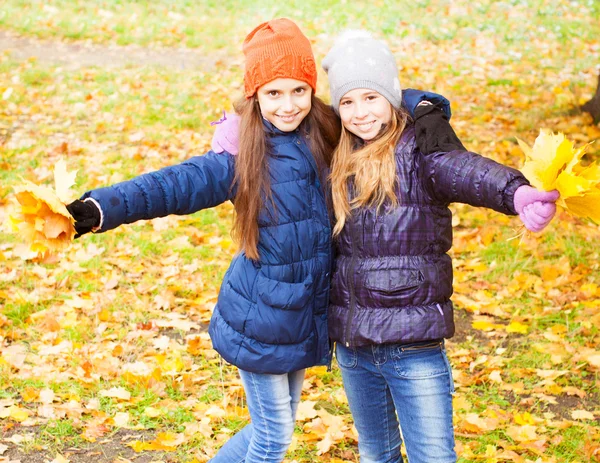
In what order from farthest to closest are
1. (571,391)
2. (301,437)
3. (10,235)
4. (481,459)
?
(10,235), (571,391), (301,437), (481,459)

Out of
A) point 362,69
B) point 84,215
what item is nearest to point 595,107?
point 362,69

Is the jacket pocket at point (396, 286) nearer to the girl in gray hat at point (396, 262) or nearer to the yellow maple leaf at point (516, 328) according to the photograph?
the girl in gray hat at point (396, 262)

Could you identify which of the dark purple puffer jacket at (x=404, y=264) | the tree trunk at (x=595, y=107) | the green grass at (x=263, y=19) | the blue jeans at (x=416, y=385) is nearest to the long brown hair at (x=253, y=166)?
the dark purple puffer jacket at (x=404, y=264)

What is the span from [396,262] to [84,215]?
3.14 ft

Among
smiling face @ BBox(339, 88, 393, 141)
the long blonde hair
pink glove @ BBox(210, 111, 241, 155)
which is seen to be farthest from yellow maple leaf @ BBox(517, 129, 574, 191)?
pink glove @ BBox(210, 111, 241, 155)

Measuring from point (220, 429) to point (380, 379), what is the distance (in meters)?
1.31

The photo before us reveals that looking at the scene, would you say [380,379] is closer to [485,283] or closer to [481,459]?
[481,459]

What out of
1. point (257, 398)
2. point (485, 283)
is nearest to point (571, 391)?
point (485, 283)

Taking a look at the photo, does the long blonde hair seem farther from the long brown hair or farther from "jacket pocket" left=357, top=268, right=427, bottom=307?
"jacket pocket" left=357, top=268, right=427, bottom=307

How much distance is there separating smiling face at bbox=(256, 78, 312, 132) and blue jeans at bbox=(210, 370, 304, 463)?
852mm

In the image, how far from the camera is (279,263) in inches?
96.0

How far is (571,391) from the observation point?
3.82m

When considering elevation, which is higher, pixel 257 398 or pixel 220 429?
pixel 257 398

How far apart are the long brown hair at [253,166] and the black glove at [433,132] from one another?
0.36 meters
